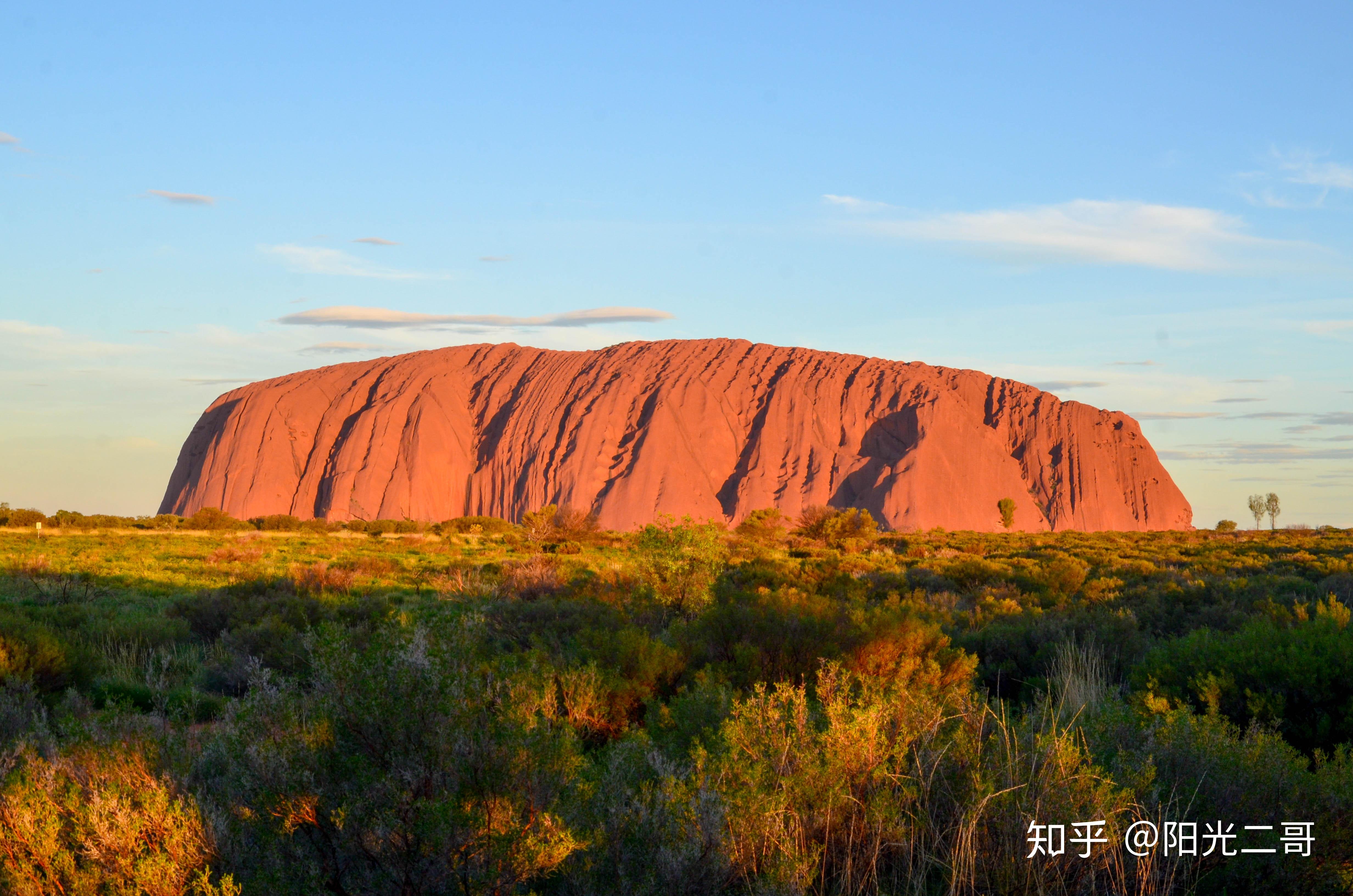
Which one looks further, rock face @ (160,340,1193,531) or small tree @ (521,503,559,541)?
rock face @ (160,340,1193,531)

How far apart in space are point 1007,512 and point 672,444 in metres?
27.6

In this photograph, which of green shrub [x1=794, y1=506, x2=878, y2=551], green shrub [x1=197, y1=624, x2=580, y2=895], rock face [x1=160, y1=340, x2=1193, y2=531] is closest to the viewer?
green shrub [x1=197, y1=624, x2=580, y2=895]

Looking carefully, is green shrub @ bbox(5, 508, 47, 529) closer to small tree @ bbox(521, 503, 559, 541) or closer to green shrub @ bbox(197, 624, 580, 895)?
small tree @ bbox(521, 503, 559, 541)

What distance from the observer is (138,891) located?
3314 mm

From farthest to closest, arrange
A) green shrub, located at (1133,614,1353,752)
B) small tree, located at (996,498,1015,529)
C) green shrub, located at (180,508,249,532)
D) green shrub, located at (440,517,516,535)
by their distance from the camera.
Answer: small tree, located at (996,498,1015,529)
green shrub, located at (440,517,516,535)
green shrub, located at (180,508,249,532)
green shrub, located at (1133,614,1353,752)

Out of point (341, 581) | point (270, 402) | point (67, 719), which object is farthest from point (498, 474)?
point (67, 719)

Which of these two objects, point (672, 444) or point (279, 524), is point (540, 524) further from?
point (672, 444)

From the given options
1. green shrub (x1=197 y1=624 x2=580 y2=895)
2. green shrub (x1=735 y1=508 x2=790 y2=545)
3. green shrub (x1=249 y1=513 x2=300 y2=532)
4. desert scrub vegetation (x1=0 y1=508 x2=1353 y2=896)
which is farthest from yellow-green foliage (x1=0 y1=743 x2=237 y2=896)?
green shrub (x1=249 y1=513 x2=300 y2=532)

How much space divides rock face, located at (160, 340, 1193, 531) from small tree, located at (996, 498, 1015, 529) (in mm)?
1625

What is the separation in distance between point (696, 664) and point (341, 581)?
12972 mm

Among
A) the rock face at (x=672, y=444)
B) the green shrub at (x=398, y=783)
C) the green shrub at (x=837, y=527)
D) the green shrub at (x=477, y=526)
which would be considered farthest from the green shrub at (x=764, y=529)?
A: the green shrub at (x=398, y=783)

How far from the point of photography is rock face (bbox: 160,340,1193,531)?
69.9 m

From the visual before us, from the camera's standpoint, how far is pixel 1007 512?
2719 inches

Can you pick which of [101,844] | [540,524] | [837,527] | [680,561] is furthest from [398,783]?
[540,524]
